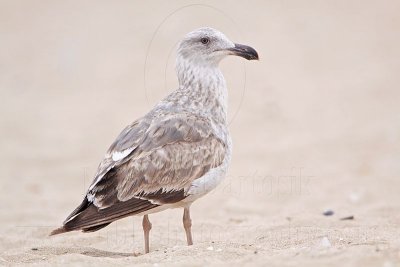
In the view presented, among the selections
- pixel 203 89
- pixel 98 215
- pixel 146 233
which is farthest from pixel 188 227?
pixel 203 89

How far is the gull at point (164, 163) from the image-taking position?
21.0ft

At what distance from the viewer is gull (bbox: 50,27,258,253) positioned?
639cm

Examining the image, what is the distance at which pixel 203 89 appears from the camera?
7.29 m

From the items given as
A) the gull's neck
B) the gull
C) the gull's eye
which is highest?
the gull's eye

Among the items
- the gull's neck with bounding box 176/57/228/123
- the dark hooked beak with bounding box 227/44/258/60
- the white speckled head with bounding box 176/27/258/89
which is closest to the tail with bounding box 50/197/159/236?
the gull's neck with bounding box 176/57/228/123

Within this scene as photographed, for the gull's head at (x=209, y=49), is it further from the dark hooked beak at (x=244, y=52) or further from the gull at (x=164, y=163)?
the gull at (x=164, y=163)

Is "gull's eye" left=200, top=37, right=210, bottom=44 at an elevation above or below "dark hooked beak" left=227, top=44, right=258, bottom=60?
above

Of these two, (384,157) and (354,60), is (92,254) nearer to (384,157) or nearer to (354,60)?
(384,157)

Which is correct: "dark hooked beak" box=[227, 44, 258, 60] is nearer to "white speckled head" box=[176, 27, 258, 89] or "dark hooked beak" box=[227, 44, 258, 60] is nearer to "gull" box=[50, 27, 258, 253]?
"white speckled head" box=[176, 27, 258, 89]

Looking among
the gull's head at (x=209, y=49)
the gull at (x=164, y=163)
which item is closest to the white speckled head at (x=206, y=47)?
the gull's head at (x=209, y=49)

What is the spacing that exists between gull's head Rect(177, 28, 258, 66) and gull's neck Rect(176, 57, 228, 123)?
0.05 metres

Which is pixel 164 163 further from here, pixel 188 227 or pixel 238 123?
pixel 238 123

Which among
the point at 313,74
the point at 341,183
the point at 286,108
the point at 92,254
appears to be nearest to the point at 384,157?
the point at 341,183

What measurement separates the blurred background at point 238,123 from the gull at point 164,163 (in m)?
0.43
